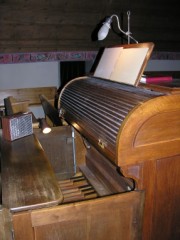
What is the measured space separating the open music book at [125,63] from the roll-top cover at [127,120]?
0.33 ft

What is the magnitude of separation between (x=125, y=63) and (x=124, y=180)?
3.16 feet

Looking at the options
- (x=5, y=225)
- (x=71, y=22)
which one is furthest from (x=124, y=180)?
(x=71, y=22)

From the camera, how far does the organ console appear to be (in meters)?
1.40

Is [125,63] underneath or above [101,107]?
above

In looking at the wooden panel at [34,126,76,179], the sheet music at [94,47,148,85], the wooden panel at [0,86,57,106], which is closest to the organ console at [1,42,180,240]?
the sheet music at [94,47,148,85]

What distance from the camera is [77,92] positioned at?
8.47 ft

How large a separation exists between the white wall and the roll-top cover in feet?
12.8

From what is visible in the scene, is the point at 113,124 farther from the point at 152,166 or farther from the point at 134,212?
the point at 134,212

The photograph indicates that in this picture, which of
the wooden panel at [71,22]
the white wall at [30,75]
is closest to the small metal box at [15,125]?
the wooden panel at [71,22]

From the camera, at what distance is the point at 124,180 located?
6.94 ft

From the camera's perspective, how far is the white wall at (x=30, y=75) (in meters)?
5.51

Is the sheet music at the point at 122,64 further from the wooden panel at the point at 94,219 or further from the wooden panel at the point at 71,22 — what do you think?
the wooden panel at the point at 71,22

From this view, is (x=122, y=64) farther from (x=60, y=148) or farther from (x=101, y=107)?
(x=60, y=148)

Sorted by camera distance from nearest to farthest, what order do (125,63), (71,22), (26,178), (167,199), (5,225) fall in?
1. (5,225)
2. (26,178)
3. (167,199)
4. (125,63)
5. (71,22)
